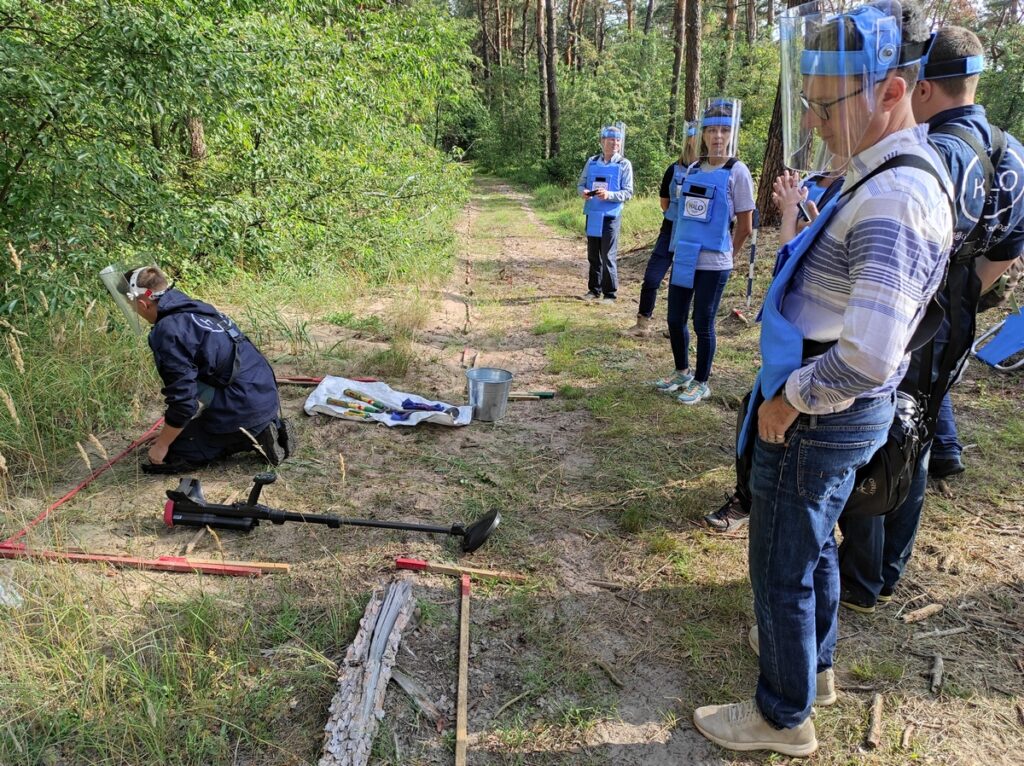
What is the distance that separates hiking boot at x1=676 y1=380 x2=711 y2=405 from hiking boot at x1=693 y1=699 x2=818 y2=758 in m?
2.87

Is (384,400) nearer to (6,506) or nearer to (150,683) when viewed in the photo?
(6,506)

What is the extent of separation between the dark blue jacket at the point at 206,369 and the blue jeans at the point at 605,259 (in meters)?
5.01

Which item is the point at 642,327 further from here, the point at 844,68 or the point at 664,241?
the point at 844,68

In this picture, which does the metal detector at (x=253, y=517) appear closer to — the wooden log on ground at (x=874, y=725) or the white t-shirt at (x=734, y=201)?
the wooden log on ground at (x=874, y=725)

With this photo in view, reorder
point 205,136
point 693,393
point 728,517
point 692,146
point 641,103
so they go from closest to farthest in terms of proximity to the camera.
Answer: point 728,517 < point 693,393 < point 692,146 < point 205,136 < point 641,103

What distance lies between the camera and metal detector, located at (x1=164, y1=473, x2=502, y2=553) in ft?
10.1

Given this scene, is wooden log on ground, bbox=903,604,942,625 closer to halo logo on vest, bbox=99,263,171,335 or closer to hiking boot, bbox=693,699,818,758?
hiking boot, bbox=693,699,818,758

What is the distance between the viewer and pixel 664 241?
588 cm

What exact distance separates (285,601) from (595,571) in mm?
1461

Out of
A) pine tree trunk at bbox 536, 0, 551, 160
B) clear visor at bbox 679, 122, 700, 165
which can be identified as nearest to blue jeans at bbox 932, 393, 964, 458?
clear visor at bbox 679, 122, 700, 165

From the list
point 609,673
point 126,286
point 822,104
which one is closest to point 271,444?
point 126,286

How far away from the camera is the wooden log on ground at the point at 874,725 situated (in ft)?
7.11

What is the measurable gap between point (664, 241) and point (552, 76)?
670 inches

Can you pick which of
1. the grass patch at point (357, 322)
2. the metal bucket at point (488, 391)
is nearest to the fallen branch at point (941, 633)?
the metal bucket at point (488, 391)
